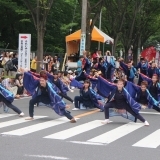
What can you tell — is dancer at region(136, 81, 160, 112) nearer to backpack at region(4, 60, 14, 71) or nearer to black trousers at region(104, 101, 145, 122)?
black trousers at region(104, 101, 145, 122)

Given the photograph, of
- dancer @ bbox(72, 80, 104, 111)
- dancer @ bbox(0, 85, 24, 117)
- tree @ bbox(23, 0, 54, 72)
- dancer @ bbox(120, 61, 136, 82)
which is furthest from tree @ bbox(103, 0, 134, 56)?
dancer @ bbox(0, 85, 24, 117)

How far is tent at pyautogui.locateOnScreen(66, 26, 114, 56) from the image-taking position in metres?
32.4

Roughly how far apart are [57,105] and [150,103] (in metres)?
3.51

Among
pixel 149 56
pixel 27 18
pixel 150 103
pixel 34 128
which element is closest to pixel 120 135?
pixel 34 128

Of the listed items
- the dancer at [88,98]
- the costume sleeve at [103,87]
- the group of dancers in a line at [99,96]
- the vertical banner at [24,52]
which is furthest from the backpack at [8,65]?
the costume sleeve at [103,87]

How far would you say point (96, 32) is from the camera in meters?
32.8

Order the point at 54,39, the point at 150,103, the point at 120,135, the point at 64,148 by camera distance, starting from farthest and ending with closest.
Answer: the point at 54,39
the point at 150,103
the point at 120,135
the point at 64,148

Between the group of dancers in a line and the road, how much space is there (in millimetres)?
305

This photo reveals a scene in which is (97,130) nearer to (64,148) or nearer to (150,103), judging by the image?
(64,148)

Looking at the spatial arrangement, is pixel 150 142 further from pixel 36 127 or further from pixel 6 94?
pixel 6 94

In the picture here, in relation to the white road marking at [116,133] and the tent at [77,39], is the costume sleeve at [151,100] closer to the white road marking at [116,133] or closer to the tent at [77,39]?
the white road marking at [116,133]

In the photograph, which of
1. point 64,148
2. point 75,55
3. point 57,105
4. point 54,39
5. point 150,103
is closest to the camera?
point 64,148

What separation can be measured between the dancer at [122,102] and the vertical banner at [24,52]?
8.97 metres

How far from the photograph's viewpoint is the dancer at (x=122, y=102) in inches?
454
